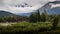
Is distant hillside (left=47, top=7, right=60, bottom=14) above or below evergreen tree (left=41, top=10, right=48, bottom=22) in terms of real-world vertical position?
above

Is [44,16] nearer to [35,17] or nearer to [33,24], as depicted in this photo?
[35,17]

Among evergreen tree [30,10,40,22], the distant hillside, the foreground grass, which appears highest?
the distant hillside

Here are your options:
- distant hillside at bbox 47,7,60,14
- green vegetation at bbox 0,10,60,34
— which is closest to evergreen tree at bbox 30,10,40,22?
green vegetation at bbox 0,10,60,34

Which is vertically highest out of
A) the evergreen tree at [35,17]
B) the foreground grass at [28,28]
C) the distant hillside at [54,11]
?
the distant hillside at [54,11]

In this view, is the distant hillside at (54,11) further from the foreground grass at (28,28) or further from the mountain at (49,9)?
the foreground grass at (28,28)

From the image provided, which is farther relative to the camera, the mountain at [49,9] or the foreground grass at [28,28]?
the mountain at [49,9]

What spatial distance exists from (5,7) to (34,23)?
718mm

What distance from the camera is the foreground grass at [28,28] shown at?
3.41 meters

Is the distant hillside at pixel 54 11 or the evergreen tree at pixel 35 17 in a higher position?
the distant hillside at pixel 54 11

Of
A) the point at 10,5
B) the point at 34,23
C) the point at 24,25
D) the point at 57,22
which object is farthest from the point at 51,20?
the point at 10,5

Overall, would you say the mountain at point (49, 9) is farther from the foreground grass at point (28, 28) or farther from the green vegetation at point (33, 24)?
the foreground grass at point (28, 28)

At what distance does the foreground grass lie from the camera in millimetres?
3406

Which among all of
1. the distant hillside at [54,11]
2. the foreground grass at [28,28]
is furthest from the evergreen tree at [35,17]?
the distant hillside at [54,11]

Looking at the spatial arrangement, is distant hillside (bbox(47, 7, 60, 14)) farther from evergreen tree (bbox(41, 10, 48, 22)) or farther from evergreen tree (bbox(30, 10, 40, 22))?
evergreen tree (bbox(30, 10, 40, 22))
